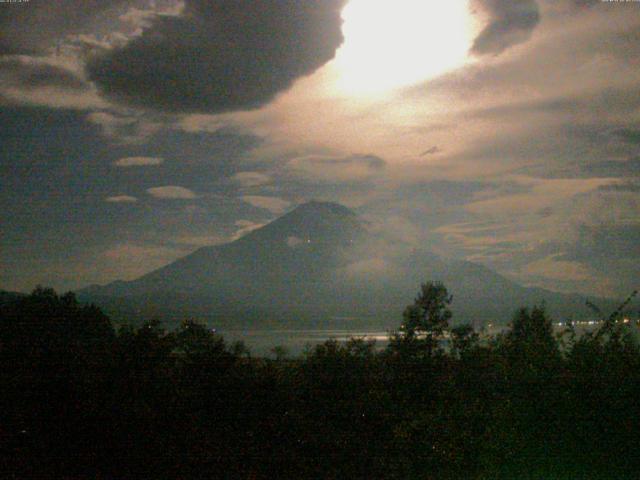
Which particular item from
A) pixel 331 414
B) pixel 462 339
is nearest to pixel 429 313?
pixel 462 339

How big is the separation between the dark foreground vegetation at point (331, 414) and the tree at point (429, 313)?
34.5 inches

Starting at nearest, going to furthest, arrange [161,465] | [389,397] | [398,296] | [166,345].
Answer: [161,465] < [389,397] < [166,345] < [398,296]

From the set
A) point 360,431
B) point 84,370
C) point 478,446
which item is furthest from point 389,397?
point 84,370

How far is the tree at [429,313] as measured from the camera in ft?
36.6

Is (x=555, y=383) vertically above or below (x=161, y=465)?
above

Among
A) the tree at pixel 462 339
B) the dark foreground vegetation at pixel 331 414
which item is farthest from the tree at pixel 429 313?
the dark foreground vegetation at pixel 331 414

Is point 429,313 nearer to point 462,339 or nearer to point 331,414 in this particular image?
point 462,339

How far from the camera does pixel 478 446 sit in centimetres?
866

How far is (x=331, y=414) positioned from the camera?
30.9 ft

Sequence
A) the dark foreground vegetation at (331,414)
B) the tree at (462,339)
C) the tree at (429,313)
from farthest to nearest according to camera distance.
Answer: the tree at (429,313), the tree at (462,339), the dark foreground vegetation at (331,414)

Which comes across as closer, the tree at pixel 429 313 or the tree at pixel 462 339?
the tree at pixel 462 339

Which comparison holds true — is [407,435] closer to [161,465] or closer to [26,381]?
[161,465]

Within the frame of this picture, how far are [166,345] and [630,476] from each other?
7.81 m

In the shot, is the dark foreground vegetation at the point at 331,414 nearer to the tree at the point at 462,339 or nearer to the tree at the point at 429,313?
the tree at the point at 462,339
